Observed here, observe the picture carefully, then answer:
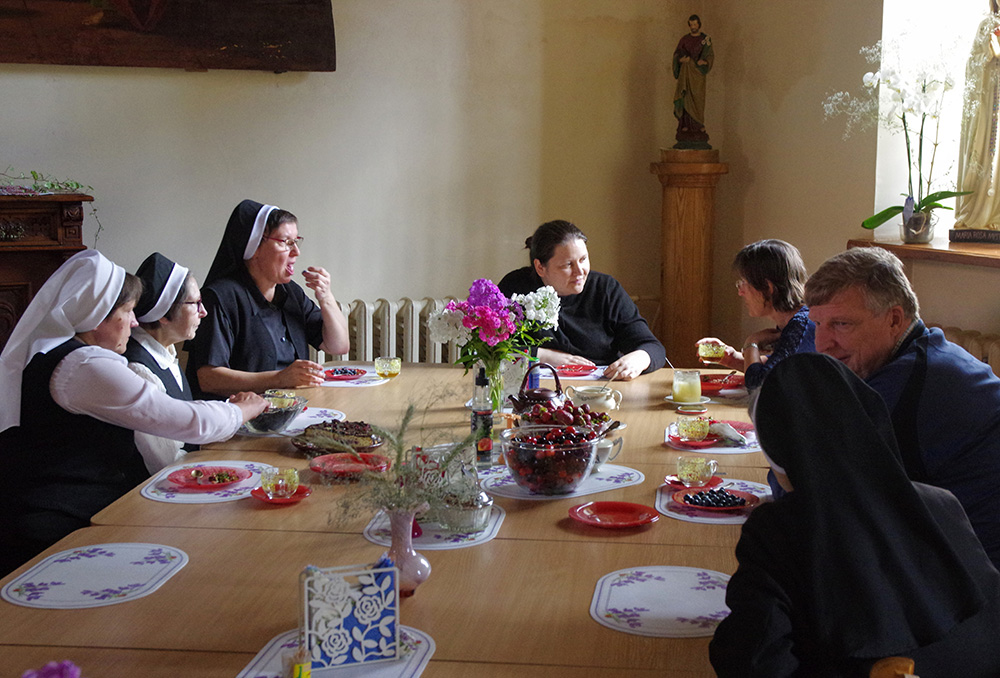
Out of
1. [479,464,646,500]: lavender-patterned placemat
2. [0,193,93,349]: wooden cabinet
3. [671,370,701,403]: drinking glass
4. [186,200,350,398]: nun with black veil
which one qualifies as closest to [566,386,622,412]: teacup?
[671,370,701,403]: drinking glass

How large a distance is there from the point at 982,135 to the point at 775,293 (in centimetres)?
156

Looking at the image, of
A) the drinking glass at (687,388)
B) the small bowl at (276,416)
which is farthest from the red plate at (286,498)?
the drinking glass at (687,388)

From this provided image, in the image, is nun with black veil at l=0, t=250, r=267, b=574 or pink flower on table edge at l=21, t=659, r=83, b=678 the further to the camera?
nun with black veil at l=0, t=250, r=267, b=574

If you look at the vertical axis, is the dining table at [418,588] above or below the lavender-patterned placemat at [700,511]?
above

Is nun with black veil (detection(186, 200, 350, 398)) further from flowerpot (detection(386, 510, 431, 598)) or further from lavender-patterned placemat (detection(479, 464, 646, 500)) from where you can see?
flowerpot (detection(386, 510, 431, 598))

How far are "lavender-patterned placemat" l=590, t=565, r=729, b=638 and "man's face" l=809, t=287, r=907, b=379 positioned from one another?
597 millimetres

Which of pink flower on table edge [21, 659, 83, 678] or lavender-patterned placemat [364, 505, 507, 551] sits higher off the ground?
pink flower on table edge [21, 659, 83, 678]

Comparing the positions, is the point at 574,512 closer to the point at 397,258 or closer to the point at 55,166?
the point at 397,258

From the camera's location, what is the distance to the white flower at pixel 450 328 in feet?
9.14

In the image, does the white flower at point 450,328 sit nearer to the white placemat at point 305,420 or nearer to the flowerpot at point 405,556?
the white placemat at point 305,420

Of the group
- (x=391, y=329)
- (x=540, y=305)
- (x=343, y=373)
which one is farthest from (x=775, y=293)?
(x=391, y=329)

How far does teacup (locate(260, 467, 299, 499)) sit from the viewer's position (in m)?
2.19

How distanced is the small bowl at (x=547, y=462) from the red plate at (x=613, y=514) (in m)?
0.08

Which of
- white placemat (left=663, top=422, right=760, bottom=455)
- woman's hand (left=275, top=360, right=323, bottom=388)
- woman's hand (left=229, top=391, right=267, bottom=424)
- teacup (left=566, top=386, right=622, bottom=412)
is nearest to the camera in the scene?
white placemat (left=663, top=422, right=760, bottom=455)
